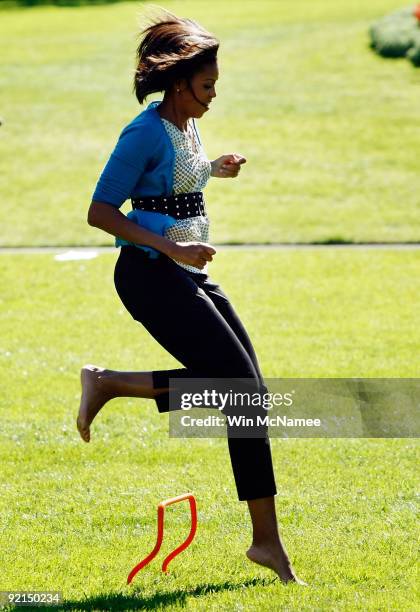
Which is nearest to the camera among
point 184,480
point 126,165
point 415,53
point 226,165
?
point 126,165

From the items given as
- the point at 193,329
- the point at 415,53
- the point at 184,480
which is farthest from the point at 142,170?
the point at 415,53

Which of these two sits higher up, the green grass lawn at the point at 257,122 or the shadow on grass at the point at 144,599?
the shadow on grass at the point at 144,599

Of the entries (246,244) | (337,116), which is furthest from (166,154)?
(337,116)

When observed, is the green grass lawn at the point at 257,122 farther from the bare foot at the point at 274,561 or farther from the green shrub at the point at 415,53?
the bare foot at the point at 274,561

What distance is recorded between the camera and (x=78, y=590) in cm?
491

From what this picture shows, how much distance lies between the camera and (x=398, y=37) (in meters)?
27.8

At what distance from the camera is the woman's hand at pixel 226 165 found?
5.56 metres

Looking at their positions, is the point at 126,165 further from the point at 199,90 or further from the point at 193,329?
the point at 193,329

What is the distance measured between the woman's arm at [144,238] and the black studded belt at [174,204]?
196 mm

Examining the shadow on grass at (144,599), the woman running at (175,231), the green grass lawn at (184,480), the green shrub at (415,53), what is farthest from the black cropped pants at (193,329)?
the green shrub at (415,53)

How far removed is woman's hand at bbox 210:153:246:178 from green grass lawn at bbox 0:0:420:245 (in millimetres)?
9526

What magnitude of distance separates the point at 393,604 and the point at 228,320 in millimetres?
A: 1366

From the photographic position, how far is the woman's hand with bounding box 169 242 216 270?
473cm

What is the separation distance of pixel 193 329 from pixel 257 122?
1892 centimetres
